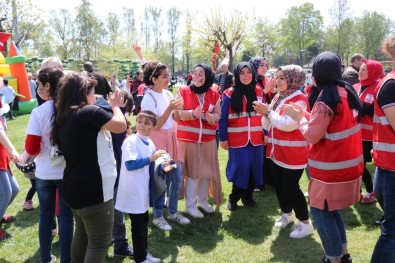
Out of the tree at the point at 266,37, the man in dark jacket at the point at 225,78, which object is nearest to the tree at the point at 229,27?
the tree at the point at 266,37

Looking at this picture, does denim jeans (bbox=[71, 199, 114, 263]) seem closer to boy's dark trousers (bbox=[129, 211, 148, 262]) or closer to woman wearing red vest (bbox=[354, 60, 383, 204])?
boy's dark trousers (bbox=[129, 211, 148, 262])

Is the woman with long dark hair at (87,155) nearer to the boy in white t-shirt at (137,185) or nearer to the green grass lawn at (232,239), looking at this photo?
the boy in white t-shirt at (137,185)

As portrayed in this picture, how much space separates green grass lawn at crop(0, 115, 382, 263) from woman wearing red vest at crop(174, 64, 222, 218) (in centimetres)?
45

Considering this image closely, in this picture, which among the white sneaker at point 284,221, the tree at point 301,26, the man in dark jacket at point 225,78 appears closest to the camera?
the white sneaker at point 284,221

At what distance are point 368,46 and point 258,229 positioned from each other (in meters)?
41.8

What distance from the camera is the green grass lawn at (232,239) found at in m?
3.69

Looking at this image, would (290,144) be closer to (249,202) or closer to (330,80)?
(330,80)

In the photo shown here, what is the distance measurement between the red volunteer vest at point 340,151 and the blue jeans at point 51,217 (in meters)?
2.15

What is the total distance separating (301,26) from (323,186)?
46.0m

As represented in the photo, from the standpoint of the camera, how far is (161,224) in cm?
429

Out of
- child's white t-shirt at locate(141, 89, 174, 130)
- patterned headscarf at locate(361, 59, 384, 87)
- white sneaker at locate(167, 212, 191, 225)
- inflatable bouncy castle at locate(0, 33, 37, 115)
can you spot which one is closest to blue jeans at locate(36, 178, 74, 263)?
child's white t-shirt at locate(141, 89, 174, 130)

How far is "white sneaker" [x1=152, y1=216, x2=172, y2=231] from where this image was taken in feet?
14.0

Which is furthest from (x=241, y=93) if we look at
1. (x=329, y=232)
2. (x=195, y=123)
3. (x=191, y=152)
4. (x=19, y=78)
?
(x=19, y=78)

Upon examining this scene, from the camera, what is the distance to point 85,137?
2482 millimetres
